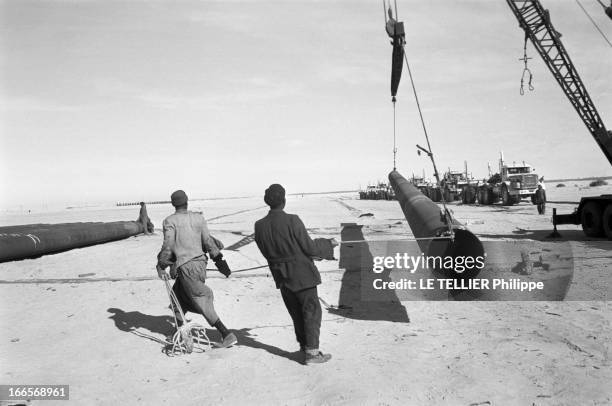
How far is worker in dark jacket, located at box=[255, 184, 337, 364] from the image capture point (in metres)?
4.52

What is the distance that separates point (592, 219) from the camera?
13.7m

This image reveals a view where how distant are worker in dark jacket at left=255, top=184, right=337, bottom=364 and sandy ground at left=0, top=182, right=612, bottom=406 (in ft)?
1.24

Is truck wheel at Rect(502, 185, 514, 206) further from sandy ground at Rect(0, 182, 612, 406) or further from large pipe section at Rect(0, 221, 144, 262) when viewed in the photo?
large pipe section at Rect(0, 221, 144, 262)

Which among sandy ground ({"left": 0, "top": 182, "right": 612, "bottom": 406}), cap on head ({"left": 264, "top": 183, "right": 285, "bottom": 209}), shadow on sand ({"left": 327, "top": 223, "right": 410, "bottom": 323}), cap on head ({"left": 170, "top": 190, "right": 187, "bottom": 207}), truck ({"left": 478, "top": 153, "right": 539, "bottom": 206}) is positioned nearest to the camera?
sandy ground ({"left": 0, "top": 182, "right": 612, "bottom": 406})

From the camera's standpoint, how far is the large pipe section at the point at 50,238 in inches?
442

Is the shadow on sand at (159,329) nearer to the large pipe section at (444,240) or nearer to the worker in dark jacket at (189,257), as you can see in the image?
the worker in dark jacket at (189,257)

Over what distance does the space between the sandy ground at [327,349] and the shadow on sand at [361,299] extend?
3cm

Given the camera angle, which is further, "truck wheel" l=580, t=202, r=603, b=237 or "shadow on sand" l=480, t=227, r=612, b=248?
"truck wheel" l=580, t=202, r=603, b=237

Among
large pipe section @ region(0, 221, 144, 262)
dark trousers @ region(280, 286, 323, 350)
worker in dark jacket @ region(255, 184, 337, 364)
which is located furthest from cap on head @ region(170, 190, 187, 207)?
large pipe section @ region(0, 221, 144, 262)

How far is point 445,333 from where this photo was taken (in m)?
5.50

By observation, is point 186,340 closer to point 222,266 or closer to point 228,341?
point 228,341

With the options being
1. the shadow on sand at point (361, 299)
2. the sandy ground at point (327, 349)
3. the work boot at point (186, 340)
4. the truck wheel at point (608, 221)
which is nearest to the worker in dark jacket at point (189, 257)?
the work boot at point (186, 340)

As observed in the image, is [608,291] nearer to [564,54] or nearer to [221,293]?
[221,293]

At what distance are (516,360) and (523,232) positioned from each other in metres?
11.8
